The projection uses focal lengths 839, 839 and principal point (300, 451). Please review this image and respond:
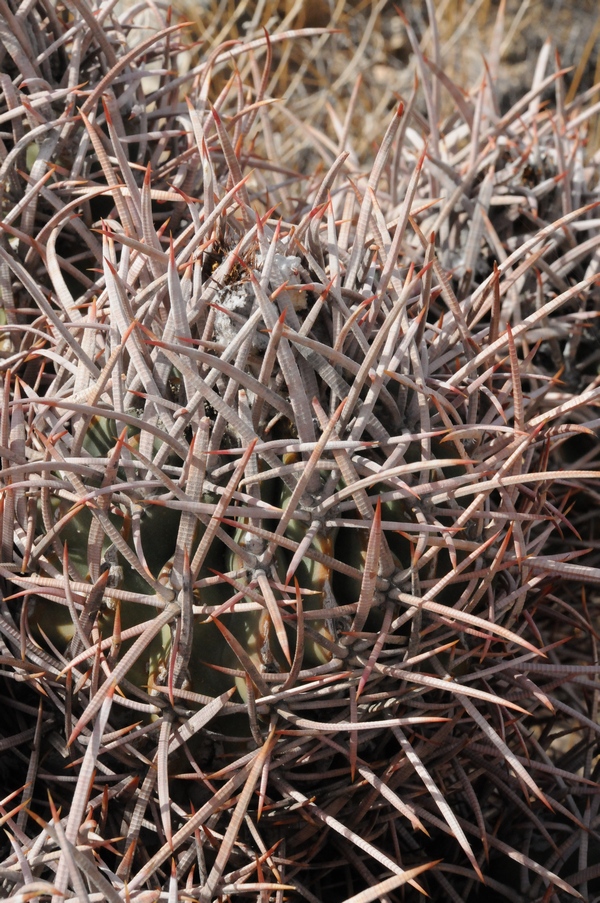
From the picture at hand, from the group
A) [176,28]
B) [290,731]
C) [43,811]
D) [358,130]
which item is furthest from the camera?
[358,130]

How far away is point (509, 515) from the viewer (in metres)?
0.62

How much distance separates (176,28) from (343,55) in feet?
5.64

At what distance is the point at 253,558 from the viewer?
572 mm

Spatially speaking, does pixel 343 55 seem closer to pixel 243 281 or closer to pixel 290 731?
pixel 243 281

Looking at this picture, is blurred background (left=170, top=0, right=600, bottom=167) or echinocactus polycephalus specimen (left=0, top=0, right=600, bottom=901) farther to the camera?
blurred background (left=170, top=0, right=600, bottom=167)

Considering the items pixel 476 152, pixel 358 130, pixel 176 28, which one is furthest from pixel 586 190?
pixel 358 130

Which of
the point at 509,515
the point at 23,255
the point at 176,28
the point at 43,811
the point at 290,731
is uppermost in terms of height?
the point at 176,28

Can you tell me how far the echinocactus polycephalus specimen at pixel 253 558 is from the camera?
1.87 feet

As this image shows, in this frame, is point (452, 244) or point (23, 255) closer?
point (23, 255)

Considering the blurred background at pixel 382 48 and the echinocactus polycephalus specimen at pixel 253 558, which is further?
the blurred background at pixel 382 48

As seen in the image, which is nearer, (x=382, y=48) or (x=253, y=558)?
(x=253, y=558)

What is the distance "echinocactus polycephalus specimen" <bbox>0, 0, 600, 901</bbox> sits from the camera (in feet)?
1.87

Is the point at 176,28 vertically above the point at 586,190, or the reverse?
the point at 176,28

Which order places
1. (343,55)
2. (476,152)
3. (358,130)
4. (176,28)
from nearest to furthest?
(176,28) → (476,152) → (358,130) → (343,55)
